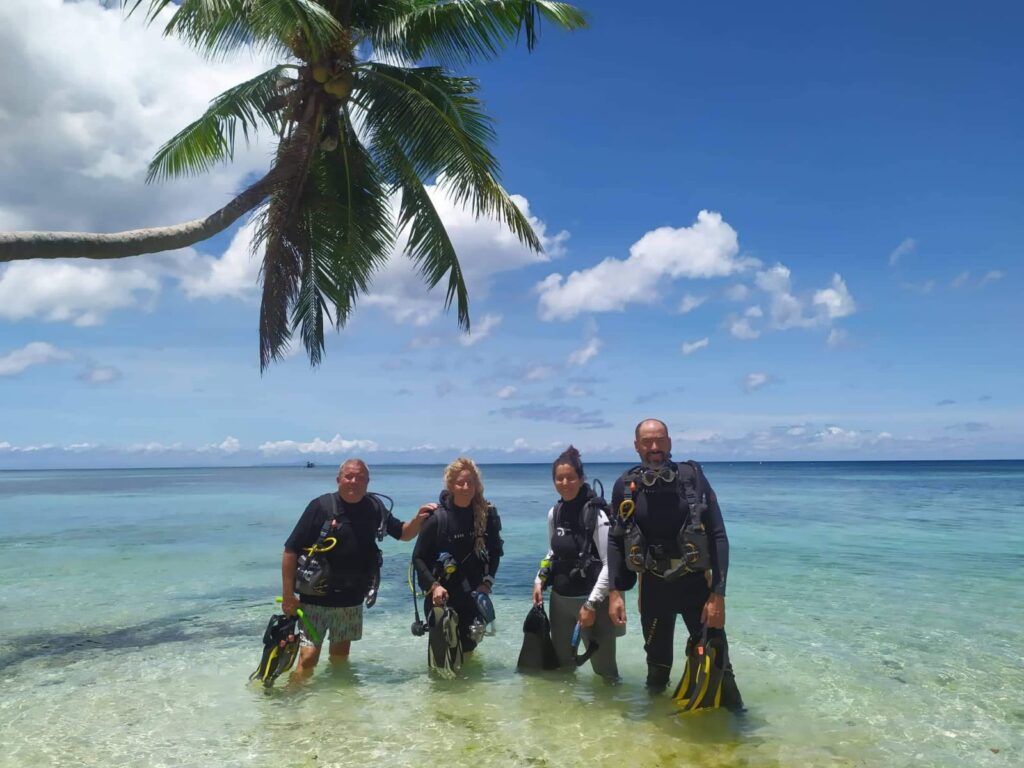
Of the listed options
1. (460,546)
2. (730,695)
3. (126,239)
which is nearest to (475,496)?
(460,546)

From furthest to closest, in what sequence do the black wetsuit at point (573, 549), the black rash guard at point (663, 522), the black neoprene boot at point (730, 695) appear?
1. the black wetsuit at point (573, 549)
2. the black neoprene boot at point (730, 695)
3. the black rash guard at point (663, 522)

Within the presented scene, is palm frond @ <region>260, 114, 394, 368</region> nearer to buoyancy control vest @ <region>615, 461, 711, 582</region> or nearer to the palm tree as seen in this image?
the palm tree

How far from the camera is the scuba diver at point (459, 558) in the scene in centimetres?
562

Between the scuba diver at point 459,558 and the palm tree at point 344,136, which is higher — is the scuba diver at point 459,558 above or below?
below

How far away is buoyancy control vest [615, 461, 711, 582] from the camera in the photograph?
462cm

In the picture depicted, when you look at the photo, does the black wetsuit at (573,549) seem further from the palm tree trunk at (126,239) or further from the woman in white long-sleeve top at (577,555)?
the palm tree trunk at (126,239)

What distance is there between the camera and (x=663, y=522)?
4734mm

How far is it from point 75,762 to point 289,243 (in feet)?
22.3

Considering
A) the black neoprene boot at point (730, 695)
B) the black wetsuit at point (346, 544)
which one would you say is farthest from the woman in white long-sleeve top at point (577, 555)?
the black wetsuit at point (346, 544)

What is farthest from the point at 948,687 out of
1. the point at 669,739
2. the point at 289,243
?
the point at 289,243

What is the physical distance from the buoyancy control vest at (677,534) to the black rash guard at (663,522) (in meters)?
0.02

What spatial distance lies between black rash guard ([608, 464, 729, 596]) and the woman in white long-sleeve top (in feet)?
1.20

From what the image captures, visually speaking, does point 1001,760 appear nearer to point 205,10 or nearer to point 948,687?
point 948,687

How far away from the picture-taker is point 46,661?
7117 millimetres
